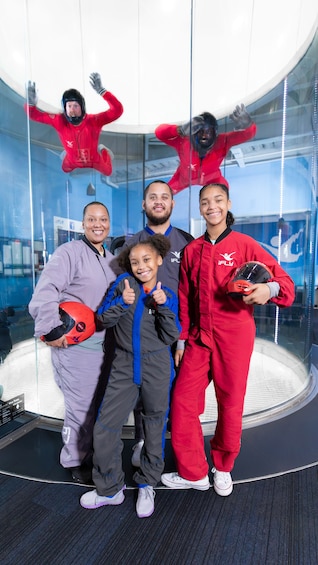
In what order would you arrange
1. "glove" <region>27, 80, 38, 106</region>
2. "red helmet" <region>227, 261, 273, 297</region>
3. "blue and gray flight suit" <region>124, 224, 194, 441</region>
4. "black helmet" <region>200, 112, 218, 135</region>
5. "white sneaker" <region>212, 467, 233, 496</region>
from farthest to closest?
"black helmet" <region>200, 112, 218, 135</region>, "glove" <region>27, 80, 38, 106</region>, "blue and gray flight suit" <region>124, 224, 194, 441</region>, "white sneaker" <region>212, 467, 233, 496</region>, "red helmet" <region>227, 261, 273, 297</region>

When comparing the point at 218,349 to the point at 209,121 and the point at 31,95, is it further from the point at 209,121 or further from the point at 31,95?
the point at 31,95

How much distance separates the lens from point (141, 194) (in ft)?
9.05

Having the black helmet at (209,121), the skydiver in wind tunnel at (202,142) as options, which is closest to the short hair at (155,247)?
the skydiver in wind tunnel at (202,142)

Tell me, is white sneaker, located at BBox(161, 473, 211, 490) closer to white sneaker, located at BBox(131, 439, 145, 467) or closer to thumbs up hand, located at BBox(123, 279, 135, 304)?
white sneaker, located at BBox(131, 439, 145, 467)

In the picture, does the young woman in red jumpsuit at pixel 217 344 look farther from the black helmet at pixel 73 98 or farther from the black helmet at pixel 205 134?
the black helmet at pixel 73 98

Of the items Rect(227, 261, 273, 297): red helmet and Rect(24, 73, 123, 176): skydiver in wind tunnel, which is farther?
Rect(24, 73, 123, 176): skydiver in wind tunnel

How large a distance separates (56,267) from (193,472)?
1.29 m

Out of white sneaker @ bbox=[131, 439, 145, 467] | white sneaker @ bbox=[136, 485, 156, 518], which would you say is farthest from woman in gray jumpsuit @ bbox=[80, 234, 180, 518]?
white sneaker @ bbox=[131, 439, 145, 467]

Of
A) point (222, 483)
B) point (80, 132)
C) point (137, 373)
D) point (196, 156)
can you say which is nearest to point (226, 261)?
point (137, 373)

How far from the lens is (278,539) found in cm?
125

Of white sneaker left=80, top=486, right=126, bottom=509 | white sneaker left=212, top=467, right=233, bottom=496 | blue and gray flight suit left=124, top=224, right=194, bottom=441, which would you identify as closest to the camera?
white sneaker left=80, top=486, right=126, bottom=509

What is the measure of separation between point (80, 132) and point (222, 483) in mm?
3162

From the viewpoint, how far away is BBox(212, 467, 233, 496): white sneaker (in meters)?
1.50

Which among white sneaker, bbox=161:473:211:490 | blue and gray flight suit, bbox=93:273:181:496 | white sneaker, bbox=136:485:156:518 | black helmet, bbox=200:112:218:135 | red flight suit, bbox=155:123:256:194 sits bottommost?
white sneaker, bbox=161:473:211:490
